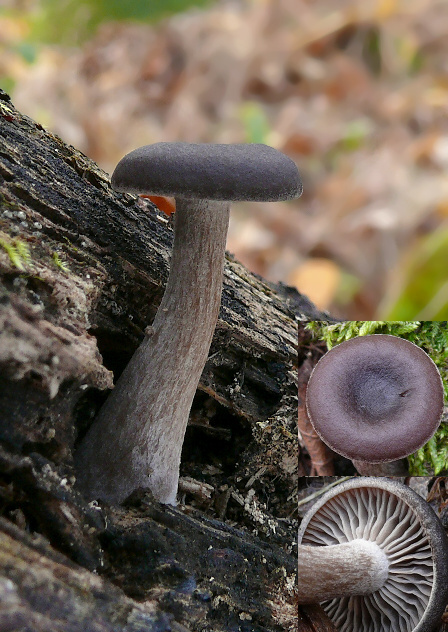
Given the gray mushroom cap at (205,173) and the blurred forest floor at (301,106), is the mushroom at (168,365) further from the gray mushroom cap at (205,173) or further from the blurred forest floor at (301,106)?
the blurred forest floor at (301,106)

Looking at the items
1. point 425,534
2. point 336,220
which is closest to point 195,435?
point 425,534

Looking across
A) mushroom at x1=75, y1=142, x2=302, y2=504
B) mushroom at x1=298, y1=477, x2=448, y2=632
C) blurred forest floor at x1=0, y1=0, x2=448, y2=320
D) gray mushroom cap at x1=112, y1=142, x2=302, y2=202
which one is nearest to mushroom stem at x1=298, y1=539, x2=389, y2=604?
mushroom at x1=298, y1=477, x2=448, y2=632

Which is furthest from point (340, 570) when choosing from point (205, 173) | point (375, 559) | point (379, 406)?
point (205, 173)

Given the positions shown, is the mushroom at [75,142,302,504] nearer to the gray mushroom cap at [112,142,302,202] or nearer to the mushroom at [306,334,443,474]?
the gray mushroom cap at [112,142,302,202]

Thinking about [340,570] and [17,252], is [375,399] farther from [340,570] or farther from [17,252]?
[17,252]

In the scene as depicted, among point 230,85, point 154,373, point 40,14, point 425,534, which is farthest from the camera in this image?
point 230,85

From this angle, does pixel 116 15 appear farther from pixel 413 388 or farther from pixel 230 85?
pixel 413 388
